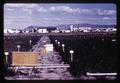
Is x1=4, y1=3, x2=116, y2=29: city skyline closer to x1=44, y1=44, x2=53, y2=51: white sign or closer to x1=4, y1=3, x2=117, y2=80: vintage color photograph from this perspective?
x1=4, y1=3, x2=117, y2=80: vintage color photograph

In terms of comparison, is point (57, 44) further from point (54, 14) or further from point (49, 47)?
point (54, 14)

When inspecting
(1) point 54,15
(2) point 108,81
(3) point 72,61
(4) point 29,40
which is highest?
(1) point 54,15

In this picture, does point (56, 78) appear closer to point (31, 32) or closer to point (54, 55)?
point (54, 55)

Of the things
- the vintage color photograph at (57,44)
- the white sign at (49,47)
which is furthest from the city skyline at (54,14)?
the white sign at (49,47)

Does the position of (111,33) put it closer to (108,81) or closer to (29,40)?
(108,81)

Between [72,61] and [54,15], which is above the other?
[54,15]

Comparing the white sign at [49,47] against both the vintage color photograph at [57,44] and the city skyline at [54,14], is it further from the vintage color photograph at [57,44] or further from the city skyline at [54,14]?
the city skyline at [54,14]

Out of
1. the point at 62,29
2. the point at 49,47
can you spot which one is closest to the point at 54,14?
the point at 62,29

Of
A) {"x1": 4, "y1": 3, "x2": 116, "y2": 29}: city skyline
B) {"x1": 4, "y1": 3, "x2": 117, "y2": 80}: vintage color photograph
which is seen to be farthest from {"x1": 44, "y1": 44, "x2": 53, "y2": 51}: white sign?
{"x1": 4, "y1": 3, "x2": 116, "y2": 29}: city skyline

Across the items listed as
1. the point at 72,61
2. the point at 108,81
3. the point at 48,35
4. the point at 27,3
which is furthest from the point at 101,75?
the point at 27,3
